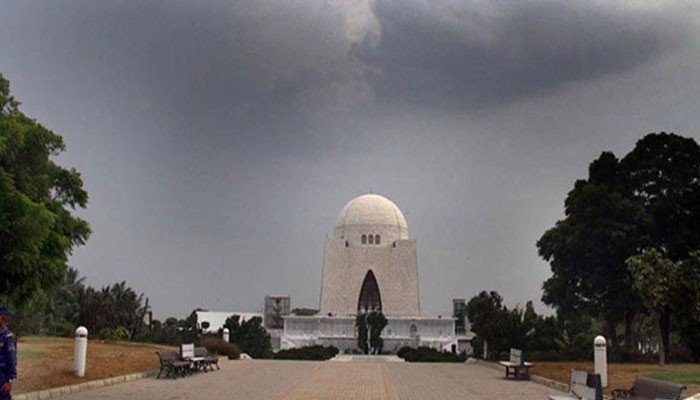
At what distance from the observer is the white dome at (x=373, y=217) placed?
6081 cm

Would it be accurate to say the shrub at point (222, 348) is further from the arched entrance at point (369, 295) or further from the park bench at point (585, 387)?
the arched entrance at point (369, 295)

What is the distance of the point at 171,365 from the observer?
52.9ft

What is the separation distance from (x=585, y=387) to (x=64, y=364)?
9.71 m

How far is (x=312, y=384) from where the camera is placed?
50.3 feet

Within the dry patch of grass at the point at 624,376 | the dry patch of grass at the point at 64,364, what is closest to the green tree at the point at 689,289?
the dry patch of grass at the point at 624,376

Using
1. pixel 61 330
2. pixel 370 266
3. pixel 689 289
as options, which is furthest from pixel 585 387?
pixel 370 266

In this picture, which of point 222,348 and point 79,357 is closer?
point 79,357

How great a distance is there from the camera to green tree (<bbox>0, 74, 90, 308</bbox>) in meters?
13.2

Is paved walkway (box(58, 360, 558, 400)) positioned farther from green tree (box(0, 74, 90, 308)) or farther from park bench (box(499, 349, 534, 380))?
green tree (box(0, 74, 90, 308))

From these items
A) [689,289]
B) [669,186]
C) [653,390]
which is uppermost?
[669,186]

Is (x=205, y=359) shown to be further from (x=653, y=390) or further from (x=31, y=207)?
(x=653, y=390)

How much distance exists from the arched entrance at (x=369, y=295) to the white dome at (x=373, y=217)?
146 inches

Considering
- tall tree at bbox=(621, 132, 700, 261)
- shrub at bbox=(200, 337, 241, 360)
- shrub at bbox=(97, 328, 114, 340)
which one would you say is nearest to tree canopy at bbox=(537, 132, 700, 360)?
tall tree at bbox=(621, 132, 700, 261)

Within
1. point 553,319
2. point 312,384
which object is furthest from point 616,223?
point 312,384
